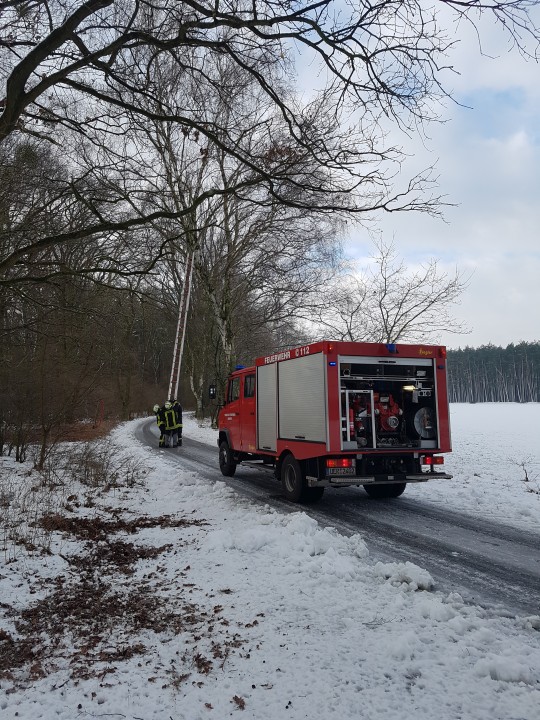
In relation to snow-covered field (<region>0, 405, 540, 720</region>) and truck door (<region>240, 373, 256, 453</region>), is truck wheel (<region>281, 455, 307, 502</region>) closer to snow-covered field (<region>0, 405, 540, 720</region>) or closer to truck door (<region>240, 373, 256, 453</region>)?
truck door (<region>240, 373, 256, 453</region>)

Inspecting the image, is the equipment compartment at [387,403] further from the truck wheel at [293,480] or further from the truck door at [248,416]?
the truck door at [248,416]

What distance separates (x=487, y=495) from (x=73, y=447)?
9.32 meters

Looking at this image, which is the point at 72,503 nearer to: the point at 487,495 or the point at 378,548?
the point at 378,548

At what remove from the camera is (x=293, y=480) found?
943cm

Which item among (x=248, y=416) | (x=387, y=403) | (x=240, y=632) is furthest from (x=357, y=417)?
(x=240, y=632)

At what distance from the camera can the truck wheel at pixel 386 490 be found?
990cm

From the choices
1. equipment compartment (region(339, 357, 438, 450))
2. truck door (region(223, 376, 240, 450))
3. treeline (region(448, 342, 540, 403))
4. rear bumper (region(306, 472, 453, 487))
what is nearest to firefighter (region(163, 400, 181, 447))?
truck door (region(223, 376, 240, 450))

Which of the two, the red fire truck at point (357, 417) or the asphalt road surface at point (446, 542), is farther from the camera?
the red fire truck at point (357, 417)

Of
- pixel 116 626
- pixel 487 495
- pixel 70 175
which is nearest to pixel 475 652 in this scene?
pixel 116 626

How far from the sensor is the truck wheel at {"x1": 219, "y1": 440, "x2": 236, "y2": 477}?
1270 centimetres

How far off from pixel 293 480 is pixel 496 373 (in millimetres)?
100505

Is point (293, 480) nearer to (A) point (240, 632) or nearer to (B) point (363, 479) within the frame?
(B) point (363, 479)

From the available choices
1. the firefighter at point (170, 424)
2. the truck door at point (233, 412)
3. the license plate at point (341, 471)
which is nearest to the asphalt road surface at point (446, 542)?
the license plate at point (341, 471)

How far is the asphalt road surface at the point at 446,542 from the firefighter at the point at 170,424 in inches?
363
